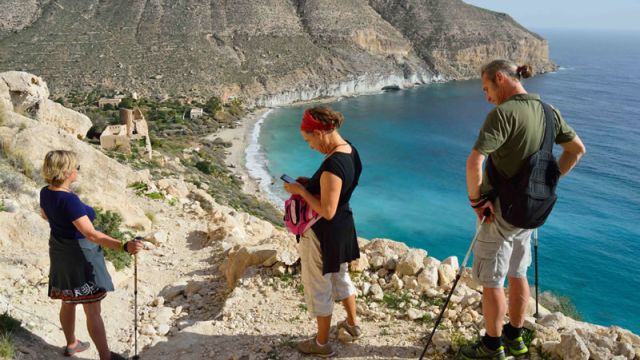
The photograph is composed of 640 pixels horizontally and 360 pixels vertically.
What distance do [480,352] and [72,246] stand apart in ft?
9.95

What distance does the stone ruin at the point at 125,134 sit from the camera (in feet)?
80.2

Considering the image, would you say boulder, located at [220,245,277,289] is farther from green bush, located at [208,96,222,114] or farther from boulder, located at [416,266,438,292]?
green bush, located at [208,96,222,114]

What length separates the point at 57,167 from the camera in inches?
131

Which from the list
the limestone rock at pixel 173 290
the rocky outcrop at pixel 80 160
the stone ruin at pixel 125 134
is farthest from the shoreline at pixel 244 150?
the limestone rock at pixel 173 290

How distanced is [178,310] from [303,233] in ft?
8.58

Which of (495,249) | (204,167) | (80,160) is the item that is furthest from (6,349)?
(204,167)

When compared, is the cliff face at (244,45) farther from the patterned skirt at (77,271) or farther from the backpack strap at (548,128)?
the backpack strap at (548,128)

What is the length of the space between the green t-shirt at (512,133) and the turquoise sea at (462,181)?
21.4 m

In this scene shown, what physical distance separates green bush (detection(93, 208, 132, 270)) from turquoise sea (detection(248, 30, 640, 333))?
2052 cm

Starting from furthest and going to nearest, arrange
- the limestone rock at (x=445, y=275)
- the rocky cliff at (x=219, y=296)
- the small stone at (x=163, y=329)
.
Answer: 1. the limestone rock at (x=445, y=275)
2. the small stone at (x=163, y=329)
3. the rocky cliff at (x=219, y=296)

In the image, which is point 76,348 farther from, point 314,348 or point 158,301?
point 314,348

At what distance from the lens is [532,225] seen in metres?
3.18

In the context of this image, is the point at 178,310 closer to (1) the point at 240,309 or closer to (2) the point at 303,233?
Answer: (1) the point at 240,309

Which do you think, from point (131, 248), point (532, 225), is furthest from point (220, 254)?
point (532, 225)
